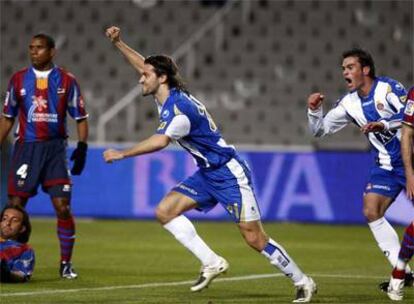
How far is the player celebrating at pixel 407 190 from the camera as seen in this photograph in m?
9.27

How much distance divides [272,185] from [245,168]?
35.2ft

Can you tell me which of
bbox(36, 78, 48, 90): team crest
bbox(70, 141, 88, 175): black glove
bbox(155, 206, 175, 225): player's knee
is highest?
bbox(36, 78, 48, 90): team crest

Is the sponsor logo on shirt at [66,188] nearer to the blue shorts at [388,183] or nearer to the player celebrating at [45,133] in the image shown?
the player celebrating at [45,133]

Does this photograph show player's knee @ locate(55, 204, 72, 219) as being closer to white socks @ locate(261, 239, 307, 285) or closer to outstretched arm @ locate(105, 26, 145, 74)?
outstretched arm @ locate(105, 26, 145, 74)

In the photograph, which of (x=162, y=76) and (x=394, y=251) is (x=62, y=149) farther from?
(x=394, y=251)

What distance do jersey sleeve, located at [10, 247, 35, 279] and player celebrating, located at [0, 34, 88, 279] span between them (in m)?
0.62

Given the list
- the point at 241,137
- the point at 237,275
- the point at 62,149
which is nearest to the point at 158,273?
the point at 237,275

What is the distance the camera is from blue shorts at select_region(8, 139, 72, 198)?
11445 millimetres

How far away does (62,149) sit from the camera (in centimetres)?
1158

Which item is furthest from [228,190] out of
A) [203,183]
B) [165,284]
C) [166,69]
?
[165,284]

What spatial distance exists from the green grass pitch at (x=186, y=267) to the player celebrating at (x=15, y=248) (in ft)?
0.56

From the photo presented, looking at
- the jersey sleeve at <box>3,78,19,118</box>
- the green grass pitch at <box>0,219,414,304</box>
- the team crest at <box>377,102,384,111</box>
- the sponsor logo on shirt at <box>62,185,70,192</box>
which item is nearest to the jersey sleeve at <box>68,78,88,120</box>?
the jersey sleeve at <box>3,78,19,118</box>

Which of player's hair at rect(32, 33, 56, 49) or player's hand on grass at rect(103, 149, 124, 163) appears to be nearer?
player's hand on grass at rect(103, 149, 124, 163)

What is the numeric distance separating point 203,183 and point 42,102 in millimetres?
2490
